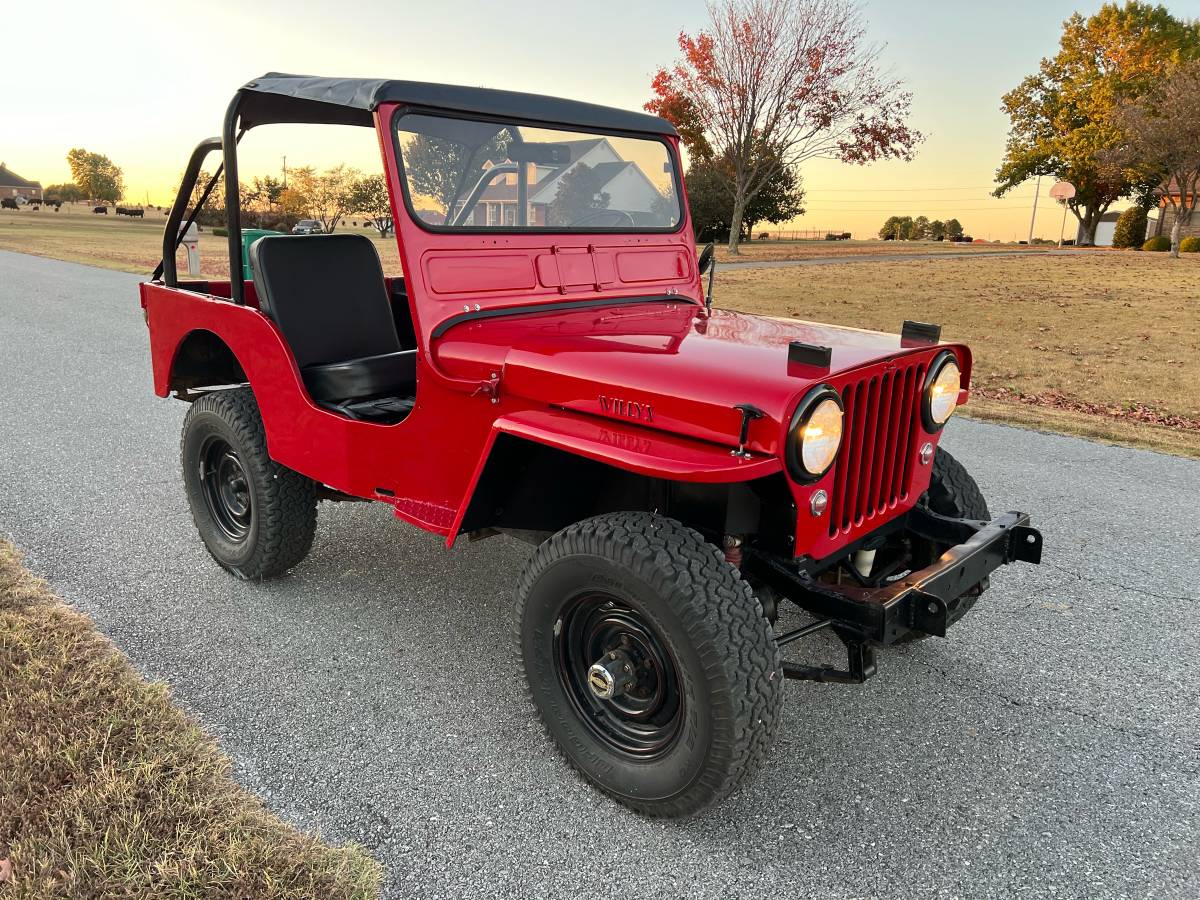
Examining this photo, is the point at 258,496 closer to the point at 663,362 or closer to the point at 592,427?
the point at 592,427

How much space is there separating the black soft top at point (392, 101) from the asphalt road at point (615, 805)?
192cm

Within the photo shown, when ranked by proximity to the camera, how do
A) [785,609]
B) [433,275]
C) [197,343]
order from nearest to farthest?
[433,275] < [785,609] < [197,343]

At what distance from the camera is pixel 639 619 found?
231cm

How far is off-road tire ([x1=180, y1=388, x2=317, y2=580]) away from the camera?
11.4ft

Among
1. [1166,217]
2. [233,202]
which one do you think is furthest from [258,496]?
[1166,217]

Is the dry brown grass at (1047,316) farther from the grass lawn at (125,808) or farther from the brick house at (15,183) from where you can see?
the brick house at (15,183)

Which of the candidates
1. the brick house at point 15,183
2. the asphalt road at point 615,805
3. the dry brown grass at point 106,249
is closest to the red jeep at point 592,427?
the asphalt road at point 615,805

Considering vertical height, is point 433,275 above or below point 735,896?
above

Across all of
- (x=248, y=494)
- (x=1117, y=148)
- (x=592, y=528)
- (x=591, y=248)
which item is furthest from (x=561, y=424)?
(x=1117, y=148)

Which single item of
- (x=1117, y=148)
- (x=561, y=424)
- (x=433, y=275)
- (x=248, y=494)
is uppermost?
(x=1117, y=148)

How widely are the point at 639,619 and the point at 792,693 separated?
3.11 feet

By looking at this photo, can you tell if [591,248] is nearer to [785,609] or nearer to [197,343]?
[785,609]

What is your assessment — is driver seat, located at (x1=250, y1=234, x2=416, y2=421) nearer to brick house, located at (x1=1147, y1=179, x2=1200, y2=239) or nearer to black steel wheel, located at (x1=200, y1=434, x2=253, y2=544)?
black steel wheel, located at (x1=200, y1=434, x2=253, y2=544)

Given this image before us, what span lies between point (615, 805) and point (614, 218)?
2188 mm
